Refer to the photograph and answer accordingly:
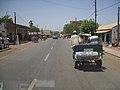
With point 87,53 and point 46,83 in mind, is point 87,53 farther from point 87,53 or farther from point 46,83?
point 46,83

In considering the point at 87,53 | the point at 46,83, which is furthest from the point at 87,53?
the point at 46,83

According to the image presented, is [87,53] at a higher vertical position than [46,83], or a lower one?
higher

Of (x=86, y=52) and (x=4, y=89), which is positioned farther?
(x=86, y=52)

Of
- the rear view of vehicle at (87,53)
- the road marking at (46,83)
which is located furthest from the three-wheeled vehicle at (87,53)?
the road marking at (46,83)

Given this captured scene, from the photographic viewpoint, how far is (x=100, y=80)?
10875mm

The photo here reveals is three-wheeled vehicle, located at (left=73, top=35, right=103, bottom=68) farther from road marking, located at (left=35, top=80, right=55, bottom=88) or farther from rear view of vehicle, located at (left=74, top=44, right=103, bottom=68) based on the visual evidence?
road marking, located at (left=35, top=80, right=55, bottom=88)

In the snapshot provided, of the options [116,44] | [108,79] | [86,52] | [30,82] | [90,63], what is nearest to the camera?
[30,82]

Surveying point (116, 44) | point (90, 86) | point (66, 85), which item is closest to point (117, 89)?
point (90, 86)

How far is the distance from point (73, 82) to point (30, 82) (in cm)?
170

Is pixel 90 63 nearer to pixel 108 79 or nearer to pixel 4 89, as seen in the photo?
pixel 108 79

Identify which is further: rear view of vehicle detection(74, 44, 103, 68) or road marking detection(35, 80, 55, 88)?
rear view of vehicle detection(74, 44, 103, 68)

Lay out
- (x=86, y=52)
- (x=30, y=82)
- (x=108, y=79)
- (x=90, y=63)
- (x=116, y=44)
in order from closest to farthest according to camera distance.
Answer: (x=30, y=82) → (x=108, y=79) → (x=86, y=52) → (x=90, y=63) → (x=116, y=44)

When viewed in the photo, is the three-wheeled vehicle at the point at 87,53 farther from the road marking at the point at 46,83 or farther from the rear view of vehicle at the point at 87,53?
the road marking at the point at 46,83

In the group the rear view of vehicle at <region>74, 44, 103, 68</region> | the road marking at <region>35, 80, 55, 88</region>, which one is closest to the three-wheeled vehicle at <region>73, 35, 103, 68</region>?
the rear view of vehicle at <region>74, 44, 103, 68</region>
